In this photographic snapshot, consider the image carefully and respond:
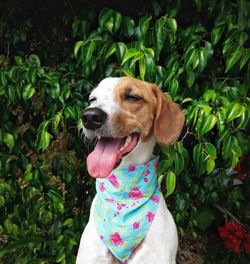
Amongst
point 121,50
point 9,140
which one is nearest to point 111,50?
point 121,50

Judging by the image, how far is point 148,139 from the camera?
292 cm

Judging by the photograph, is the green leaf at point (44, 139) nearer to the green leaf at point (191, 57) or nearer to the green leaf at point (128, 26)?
the green leaf at point (128, 26)

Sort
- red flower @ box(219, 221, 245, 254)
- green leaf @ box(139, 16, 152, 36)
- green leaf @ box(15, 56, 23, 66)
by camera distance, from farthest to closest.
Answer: red flower @ box(219, 221, 245, 254) < green leaf @ box(15, 56, 23, 66) < green leaf @ box(139, 16, 152, 36)

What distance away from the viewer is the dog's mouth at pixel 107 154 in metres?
2.67

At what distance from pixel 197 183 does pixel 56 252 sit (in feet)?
3.80

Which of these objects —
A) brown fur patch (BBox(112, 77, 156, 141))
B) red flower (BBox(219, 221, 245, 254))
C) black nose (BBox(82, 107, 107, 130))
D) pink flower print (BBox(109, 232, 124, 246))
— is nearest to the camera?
black nose (BBox(82, 107, 107, 130))

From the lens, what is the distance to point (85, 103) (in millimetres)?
3480

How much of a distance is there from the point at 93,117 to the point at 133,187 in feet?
1.84

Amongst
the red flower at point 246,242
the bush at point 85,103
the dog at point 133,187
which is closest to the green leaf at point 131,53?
the bush at point 85,103

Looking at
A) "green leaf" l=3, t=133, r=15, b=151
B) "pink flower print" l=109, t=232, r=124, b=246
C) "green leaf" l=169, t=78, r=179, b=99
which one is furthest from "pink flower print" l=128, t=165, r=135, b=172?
"green leaf" l=3, t=133, r=15, b=151

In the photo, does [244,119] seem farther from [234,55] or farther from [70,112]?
[70,112]

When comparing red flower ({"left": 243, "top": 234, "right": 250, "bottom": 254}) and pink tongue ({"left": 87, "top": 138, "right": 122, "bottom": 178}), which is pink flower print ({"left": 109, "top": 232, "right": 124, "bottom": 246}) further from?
red flower ({"left": 243, "top": 234, "right": 250, "bottom": 254})

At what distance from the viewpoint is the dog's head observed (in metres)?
2.67

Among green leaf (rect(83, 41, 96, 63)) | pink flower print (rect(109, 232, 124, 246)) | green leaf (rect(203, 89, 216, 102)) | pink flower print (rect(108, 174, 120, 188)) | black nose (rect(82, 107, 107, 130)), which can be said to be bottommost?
pink flower print (rect(109, 232, 124, 246))
